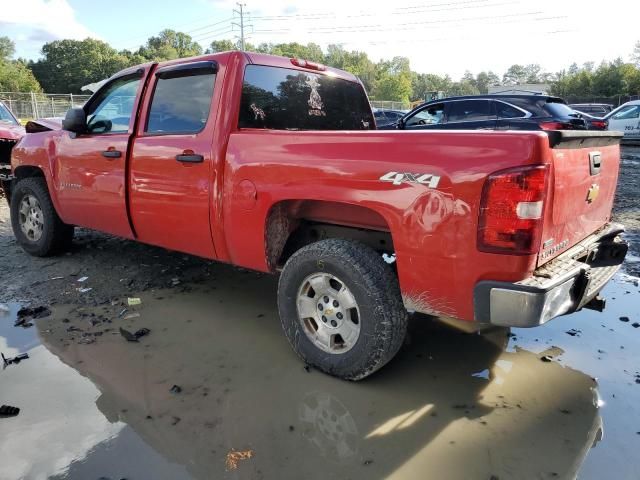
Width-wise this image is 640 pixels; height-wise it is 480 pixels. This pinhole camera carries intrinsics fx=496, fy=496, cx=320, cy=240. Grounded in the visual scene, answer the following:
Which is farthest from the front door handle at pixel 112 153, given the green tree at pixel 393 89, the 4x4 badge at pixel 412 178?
the green tree at pixel 393 89

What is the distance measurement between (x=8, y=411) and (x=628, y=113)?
18911 mm

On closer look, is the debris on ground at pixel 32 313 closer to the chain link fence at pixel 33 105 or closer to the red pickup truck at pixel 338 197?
the red pickup truck at pixel 338 197

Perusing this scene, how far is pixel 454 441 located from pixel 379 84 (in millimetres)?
105246

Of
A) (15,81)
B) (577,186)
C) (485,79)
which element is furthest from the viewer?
(485,79)

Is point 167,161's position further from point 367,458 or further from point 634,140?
point 634,140

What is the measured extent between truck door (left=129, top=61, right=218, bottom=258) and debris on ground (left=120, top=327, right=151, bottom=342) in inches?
27.2

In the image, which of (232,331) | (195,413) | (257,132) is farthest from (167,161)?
(195,413)

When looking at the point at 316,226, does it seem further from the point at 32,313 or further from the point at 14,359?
the point at 32,313

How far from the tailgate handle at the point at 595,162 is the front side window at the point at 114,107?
350 centimetres

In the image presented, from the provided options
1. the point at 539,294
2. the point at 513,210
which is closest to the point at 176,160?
the point at 513,210

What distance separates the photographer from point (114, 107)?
14.9 ft

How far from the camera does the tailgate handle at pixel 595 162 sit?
Answer: 2822 millimetres

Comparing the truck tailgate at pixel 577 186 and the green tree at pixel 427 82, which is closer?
the truck tailgate at pixel 577 186

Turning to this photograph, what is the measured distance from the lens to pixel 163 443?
251 cm
